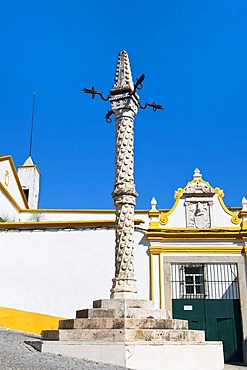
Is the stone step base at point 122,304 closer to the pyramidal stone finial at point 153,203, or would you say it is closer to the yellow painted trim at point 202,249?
the yellow painted trim at point 202,249

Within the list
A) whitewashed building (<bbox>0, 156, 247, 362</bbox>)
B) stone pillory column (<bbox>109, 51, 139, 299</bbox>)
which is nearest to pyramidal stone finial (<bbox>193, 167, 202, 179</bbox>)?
whitewashed building (<bbox>0, 156, 247, 362</bbox>)

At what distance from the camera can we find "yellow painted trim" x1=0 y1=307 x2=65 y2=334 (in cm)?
1148

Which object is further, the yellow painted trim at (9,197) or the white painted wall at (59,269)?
the yellow painted trim at (9,197)

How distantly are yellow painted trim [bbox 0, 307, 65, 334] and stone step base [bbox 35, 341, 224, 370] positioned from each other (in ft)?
16.7

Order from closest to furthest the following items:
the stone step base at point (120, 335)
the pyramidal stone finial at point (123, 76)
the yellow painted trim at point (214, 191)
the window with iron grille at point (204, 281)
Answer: the stone step base at point (120, 335)
the pyramidal stone finial at point (123, 76)
the window with iron grille at point (204, 281)
the yellow painted trim at point (214, 191)

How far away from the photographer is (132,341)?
20.4 ft

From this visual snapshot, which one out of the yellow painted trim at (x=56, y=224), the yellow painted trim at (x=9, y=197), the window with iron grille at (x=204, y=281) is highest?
the yellow painted trim at (x=9, y=197)

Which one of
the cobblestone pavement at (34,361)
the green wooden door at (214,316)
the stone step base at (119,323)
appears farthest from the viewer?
the green wooden door at (214,316)

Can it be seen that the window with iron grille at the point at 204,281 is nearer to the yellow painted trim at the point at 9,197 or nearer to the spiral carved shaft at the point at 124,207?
the spiral carved shaft at the point at 124,207

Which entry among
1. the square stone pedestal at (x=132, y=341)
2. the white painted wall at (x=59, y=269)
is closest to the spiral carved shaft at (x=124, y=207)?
the square stone pedestal at (x=132, y=341)

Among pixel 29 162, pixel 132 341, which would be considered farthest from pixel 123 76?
pixel 29 162

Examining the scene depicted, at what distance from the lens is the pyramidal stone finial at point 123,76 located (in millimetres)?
8852

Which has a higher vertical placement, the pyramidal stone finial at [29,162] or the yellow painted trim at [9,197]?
the pyramidal stone finial at [29,162]

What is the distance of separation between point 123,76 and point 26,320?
22.4 feet
